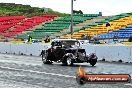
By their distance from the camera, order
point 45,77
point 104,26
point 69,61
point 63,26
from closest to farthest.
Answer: point 45,77 → point 69,61 → point 104,26 → point 63,26

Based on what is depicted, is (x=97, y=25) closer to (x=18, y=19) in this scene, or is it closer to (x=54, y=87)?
(x=18, y=19)

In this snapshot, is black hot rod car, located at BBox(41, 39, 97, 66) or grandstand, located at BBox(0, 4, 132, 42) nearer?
black hot rod car, located at BBox(41, 39, 97, 66)

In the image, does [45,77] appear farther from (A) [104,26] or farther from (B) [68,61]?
(A) [104,26]

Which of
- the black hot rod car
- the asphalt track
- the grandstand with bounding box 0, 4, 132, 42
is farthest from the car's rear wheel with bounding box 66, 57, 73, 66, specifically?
the grandstand with bounding box 0, 4, 132, 42

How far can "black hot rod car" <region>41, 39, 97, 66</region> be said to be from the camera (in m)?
23.6

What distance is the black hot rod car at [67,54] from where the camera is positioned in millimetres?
23625

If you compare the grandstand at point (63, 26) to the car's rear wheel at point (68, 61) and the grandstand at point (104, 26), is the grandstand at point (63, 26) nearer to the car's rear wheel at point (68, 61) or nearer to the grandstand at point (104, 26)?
the grandstand at point (104, 26)

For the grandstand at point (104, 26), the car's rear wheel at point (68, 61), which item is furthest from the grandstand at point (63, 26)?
the car's rear wheel at point (68, 61)

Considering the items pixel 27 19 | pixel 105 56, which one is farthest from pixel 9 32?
pixel 105 56

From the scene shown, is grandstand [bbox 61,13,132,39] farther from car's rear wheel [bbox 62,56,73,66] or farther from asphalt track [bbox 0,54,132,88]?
asphalt track [bbox 0,54,132,88]

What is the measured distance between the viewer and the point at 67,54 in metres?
23.7

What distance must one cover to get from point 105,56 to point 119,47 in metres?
1.95

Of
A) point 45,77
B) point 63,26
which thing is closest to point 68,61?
point 45,77

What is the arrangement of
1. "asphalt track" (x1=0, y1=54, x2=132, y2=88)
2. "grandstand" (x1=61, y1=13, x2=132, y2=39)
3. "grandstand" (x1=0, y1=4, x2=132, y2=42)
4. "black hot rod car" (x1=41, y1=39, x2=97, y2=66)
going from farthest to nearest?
"grandstand" (x1=0, y1=4, x2=132, y2=42) → "grandstand" (x1=61, y1=13, x2=132, y2=39) → "black hot rod car" (x1=41, y1=39, x2=97, y2=66) → "asphalt track" (x1=0, y1=54, x2=132, y2=88)
